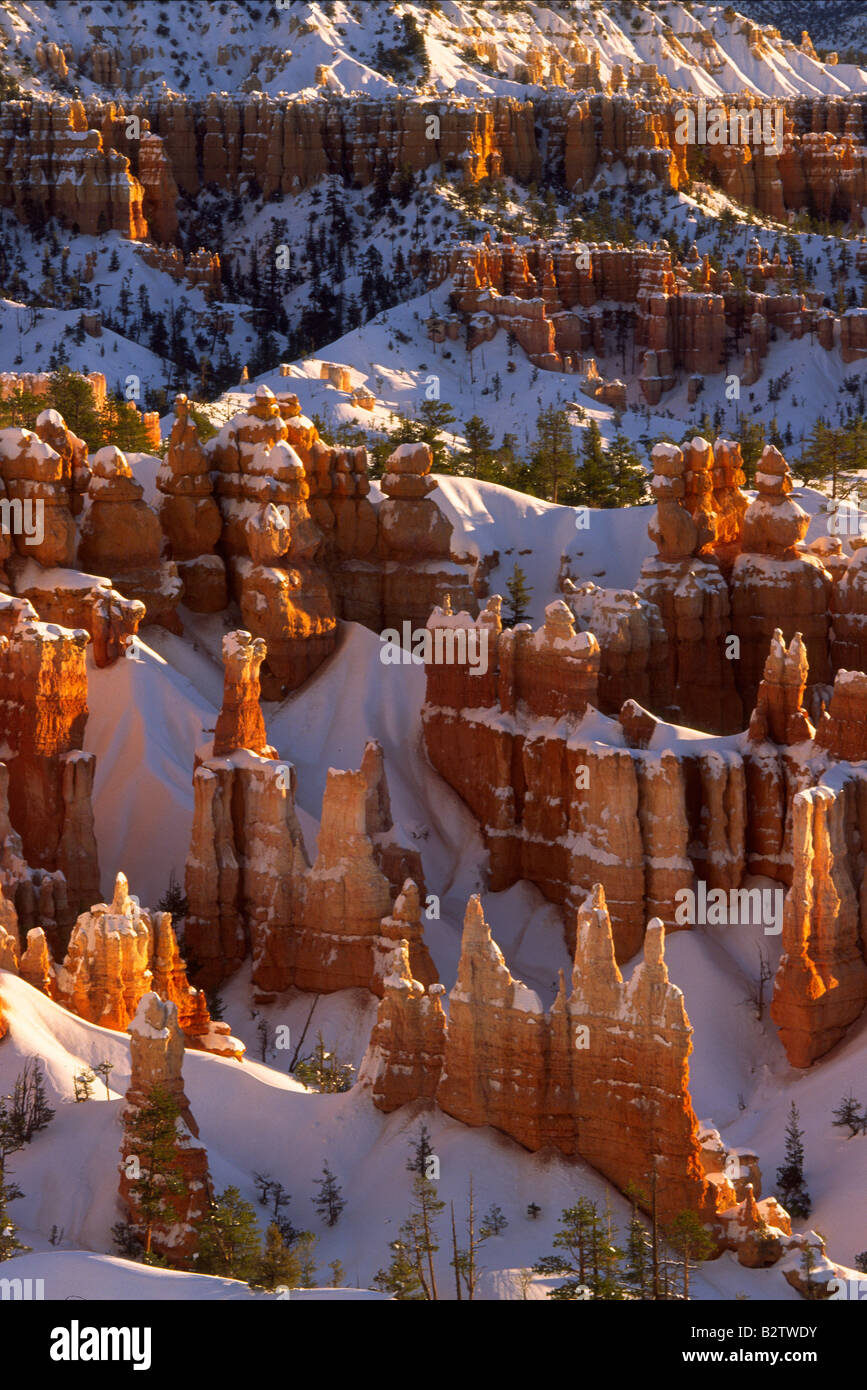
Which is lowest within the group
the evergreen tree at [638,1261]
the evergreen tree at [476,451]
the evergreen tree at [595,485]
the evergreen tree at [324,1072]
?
the evergreen tree at [638,1261]

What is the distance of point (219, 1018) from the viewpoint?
5984 cm

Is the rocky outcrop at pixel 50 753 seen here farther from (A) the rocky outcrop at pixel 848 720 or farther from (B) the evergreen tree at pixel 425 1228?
(B) the evergreen tree at pixel 425 1228

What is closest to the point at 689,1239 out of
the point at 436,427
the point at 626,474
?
the point at 626,474

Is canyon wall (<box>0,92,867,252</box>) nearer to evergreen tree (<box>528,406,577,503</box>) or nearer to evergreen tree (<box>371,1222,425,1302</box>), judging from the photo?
evergreen tree (<box>528,406,577,503</box>)

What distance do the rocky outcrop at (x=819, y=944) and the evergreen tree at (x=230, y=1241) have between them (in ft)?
51.5

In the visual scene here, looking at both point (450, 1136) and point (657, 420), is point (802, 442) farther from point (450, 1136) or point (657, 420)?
point (450, 1136)

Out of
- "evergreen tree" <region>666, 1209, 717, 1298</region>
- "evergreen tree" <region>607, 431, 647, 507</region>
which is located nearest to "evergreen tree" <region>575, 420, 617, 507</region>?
"evergreen tree" <region>607, 431, 647, 507</region>

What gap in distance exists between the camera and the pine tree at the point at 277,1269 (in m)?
40.4

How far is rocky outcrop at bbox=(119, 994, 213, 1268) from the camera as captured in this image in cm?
4447

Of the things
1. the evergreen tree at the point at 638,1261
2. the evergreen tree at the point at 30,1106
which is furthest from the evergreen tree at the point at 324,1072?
the evergreen tree at the point at 638,1261

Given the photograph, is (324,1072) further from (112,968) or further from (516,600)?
(516,600)

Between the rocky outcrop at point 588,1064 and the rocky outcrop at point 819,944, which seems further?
the rocky outcrop at point 819,944

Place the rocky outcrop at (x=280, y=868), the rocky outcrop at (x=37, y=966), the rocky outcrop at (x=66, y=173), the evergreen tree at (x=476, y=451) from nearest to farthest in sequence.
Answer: the rocky outcrop at (x=37, y=966) → the rocky outcrop at (x=280, y=868) → the evergreen tree at (x=476, y=451) → the rocky outcrop at (x=66, y=173)

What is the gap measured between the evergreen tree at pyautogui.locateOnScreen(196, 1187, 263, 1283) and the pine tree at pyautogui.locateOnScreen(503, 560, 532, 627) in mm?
34986
